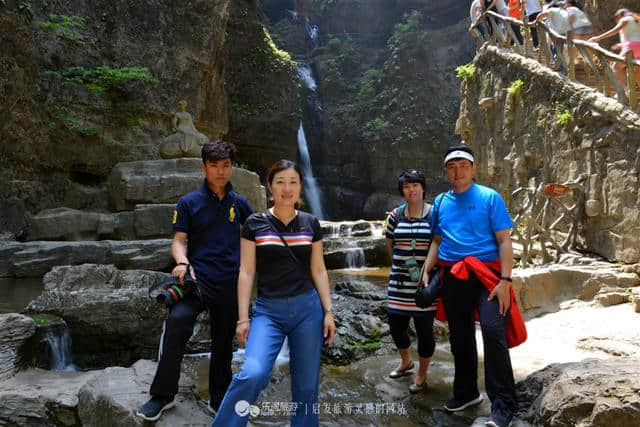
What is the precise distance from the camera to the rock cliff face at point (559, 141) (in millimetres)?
6695

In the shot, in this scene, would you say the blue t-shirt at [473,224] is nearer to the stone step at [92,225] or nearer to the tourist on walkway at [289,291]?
the tourist on walkway at [289,291]

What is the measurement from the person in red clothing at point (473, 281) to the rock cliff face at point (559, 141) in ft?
16.2

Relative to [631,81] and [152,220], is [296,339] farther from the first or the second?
[152,220]

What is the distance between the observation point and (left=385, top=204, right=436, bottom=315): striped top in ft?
11.4

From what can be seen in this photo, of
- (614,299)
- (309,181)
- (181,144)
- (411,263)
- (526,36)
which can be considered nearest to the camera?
(411,263)

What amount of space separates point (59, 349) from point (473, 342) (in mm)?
4101

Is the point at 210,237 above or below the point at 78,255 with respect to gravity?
above

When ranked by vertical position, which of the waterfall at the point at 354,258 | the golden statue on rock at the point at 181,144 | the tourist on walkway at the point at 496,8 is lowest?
the waterfall at the point at 354,258

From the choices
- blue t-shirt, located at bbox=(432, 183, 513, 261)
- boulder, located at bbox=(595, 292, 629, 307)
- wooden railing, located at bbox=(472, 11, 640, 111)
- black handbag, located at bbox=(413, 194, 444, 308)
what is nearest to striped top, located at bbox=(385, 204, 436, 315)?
black handbag, located at bbox=(413, 194, 444, 308)

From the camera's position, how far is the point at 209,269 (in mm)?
2848

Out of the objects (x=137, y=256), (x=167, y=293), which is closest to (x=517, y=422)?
(x=167, y=293)

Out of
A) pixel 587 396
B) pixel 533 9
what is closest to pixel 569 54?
pixel 533 9

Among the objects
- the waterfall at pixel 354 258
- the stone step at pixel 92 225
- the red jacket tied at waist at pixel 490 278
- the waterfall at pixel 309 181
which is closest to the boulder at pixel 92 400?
the red jacket tied at waist at pixel 490 278

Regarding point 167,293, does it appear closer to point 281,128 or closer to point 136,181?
point 136,181
